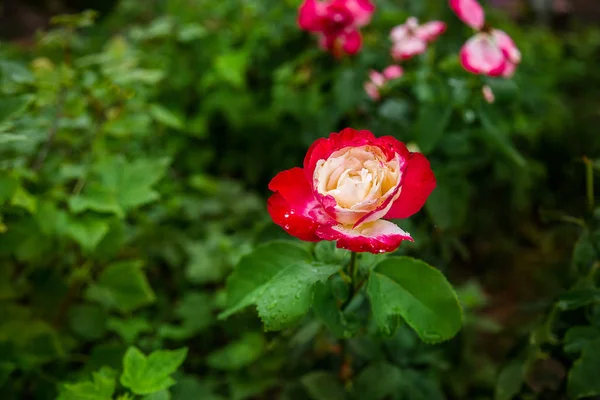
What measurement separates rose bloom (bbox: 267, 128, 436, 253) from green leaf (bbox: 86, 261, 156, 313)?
52 centimetres

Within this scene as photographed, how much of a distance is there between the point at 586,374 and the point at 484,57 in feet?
1.89

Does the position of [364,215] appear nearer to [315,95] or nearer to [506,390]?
[506,390]

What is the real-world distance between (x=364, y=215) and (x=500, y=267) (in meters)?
1.71

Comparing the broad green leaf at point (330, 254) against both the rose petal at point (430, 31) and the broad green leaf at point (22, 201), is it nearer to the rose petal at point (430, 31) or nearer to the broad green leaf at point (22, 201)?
the broad green leaf at point (22, 201)

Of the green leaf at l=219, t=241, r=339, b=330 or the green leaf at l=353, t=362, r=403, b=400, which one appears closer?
the green leaf at l=219, t=241, r=339, b=330

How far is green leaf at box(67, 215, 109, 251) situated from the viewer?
912mm

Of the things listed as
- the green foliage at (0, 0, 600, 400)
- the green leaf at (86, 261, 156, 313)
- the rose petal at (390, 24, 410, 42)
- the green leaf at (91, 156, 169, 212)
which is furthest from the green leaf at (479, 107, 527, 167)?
the green leaf at (86, 261, 156, 313)

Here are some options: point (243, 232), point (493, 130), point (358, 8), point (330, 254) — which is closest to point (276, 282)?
point (330, 254)

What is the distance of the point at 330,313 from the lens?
713mm

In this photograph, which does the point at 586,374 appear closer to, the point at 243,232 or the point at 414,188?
the point at 414,188

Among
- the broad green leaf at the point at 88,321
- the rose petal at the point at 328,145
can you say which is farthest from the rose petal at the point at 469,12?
the broad green leaf at the point at 88,321

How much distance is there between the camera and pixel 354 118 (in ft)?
4.56

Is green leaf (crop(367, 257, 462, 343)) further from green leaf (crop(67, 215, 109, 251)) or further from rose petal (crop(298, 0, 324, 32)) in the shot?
rose petal (crop(298, 0, 324, 32))

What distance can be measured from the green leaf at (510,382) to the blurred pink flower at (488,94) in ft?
1.74
